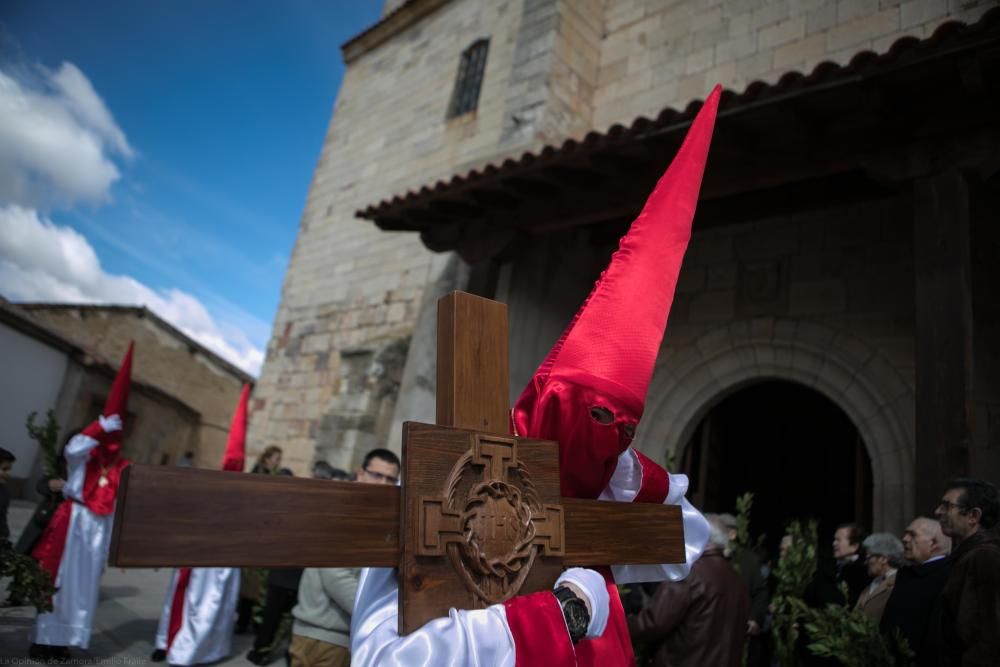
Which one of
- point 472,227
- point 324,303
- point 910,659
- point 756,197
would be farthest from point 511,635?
point 324,303

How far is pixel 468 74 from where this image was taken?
9.68 m

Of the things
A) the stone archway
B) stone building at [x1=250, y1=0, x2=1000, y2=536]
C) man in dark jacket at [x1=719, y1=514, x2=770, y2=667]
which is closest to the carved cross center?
stone building at [x1=250, y1=0, x2=1000, y2=536]

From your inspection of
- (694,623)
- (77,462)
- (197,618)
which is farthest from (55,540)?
(694,623)

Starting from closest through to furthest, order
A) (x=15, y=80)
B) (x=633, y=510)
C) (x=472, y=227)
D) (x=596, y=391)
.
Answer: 1. (x=596, y=391)
2. (x=633, y=510)
3. (x=15, y=80)
4. (x=472, y=227)

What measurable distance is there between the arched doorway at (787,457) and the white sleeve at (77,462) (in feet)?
19.6

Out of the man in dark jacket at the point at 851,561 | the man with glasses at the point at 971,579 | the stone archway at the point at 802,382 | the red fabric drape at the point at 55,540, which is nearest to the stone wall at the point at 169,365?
the red fabric drape at the point at 55,540

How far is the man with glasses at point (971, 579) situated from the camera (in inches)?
93.5

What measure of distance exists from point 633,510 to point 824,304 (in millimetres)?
4739

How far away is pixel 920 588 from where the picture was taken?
9.53ft

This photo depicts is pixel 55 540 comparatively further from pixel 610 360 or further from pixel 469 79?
pixel 469 79

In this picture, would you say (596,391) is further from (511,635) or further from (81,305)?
(81,305)

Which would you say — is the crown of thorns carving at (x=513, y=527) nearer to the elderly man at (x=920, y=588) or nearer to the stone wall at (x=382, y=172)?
the elderly man at (x=920, y=588)

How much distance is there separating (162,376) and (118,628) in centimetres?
1728

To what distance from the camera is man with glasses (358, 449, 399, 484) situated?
3.59 metres
